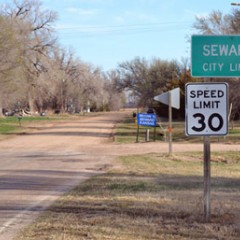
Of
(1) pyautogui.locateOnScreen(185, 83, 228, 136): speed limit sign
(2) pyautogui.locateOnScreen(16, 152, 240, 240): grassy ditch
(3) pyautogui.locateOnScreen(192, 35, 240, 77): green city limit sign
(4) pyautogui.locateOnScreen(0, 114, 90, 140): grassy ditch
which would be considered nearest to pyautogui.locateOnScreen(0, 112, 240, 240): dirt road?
(2) pyautogui.locateOnScreen(16, 152, 240, 240): grassy ditch

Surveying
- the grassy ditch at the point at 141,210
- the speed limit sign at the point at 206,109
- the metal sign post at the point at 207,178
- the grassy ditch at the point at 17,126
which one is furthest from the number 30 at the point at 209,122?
the grassy ditch at the point at 17,126

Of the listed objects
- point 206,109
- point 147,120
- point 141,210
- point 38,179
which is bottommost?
point 38,179

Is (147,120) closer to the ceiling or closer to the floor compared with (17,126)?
closer to the ceiling

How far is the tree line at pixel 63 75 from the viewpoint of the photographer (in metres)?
44.3

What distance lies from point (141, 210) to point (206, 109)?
2.26 metres

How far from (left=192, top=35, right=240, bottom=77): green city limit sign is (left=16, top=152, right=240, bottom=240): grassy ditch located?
2.10 meters

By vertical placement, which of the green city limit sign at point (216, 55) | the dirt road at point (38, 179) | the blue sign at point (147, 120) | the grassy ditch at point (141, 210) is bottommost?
the dirt road at point (38, 179)

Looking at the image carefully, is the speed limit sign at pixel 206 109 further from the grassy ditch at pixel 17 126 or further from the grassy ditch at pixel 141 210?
the grassy ditch at pixel 17 126

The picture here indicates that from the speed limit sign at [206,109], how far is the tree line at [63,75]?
22.5 meters

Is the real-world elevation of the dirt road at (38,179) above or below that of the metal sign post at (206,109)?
below

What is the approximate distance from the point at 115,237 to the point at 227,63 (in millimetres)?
2813

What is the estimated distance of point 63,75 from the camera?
341 feet

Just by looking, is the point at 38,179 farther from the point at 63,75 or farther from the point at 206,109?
the point at 63,75

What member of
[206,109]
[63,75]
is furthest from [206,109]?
[63,75]
